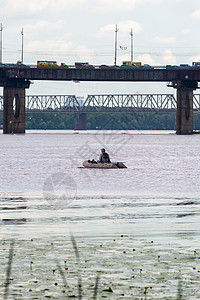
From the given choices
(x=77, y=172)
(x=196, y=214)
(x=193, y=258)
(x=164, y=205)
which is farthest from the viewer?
(x=77, y=172)

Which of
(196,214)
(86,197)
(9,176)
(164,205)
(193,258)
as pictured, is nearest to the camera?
(193,258)

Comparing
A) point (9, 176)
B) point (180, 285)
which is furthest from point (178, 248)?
point (9, 176)

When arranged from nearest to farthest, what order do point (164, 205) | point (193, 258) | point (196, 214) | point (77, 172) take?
point (193, 258)
point (196, 214)
point (164, 205)
point (77, 172)

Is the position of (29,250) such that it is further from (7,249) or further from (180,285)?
(180,285)

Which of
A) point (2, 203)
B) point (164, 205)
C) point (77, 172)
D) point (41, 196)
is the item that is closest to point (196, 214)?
point (164, 205)

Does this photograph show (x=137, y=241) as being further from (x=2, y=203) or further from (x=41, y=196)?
(x=41, y=196)

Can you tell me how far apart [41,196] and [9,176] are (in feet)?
68.4

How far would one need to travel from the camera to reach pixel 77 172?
2746 inches

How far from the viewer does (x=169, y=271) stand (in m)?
18.8

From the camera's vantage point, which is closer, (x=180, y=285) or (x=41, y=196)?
(x=180, y=285)

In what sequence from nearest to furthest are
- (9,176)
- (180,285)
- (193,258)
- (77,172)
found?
(180,285) < (193,258) < (9,176) < (77,172)

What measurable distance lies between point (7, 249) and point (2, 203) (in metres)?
15.8

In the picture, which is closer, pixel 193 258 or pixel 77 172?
pixel 193 258

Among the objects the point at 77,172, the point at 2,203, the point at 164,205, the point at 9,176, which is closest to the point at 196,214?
the point at 164,205
